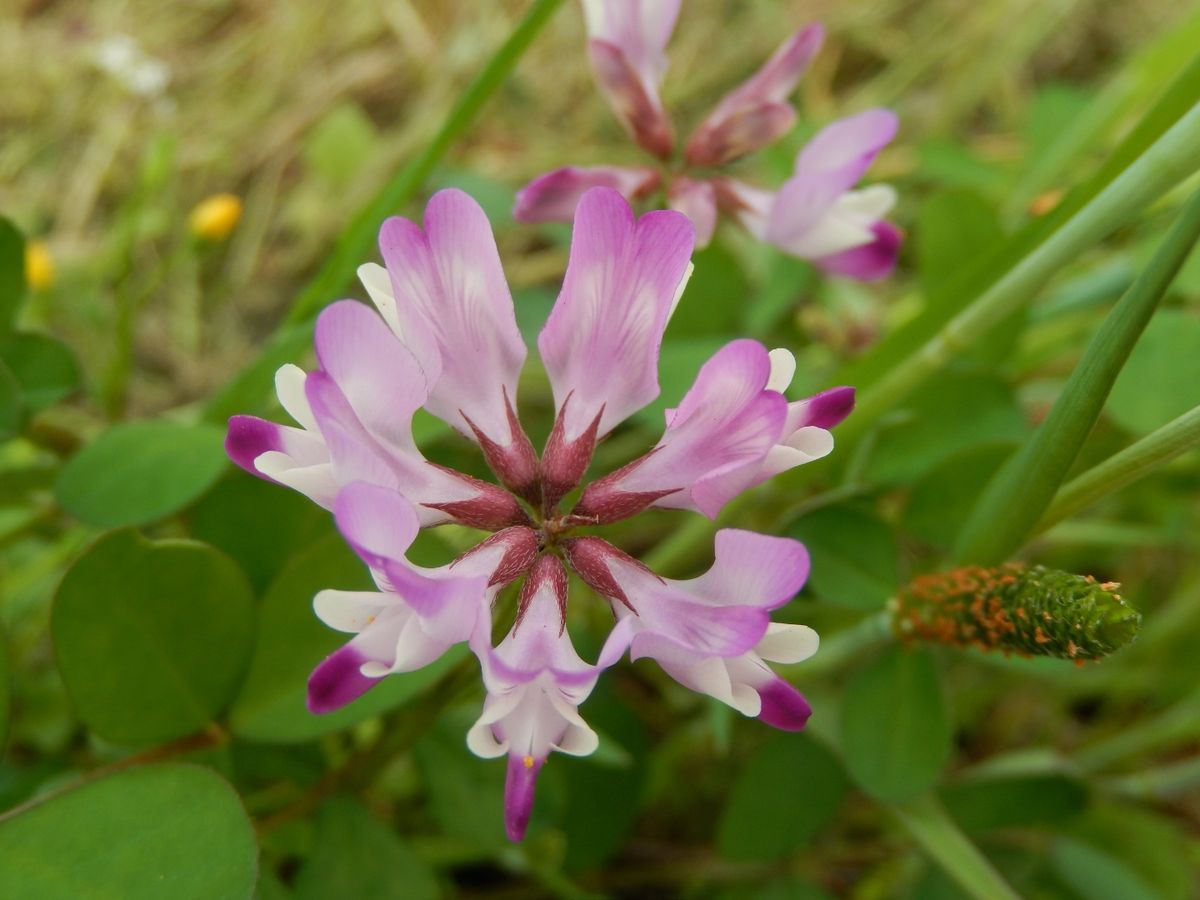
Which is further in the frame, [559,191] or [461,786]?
[461,786]

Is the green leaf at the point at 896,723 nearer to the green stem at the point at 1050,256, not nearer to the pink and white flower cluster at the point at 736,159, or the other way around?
the green stem at the point at 1050,256

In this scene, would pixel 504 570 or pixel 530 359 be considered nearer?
pixel 504 570

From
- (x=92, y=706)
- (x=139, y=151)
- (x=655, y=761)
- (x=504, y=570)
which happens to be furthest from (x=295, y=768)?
(x=139, y=151)

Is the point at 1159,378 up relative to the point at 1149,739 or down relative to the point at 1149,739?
up

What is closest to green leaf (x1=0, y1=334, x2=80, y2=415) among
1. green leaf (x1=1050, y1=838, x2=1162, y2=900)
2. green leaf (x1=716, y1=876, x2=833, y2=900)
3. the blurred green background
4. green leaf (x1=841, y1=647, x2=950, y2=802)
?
the blurred green background

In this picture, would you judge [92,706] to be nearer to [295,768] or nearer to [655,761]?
[295,768]

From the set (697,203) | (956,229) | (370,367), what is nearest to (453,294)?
(370,367)

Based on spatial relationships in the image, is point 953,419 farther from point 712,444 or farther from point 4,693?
point 4,693
